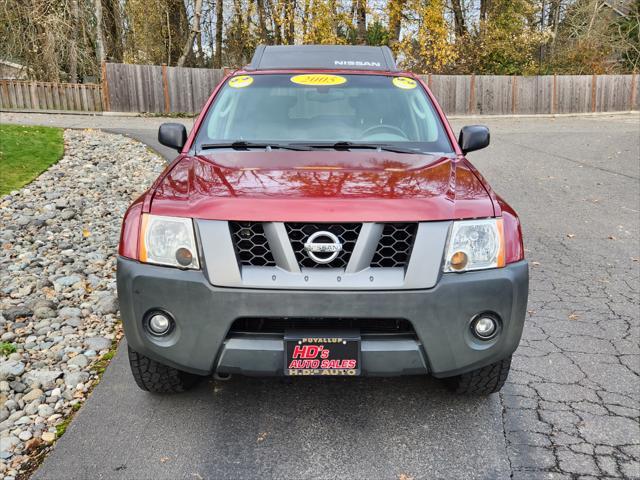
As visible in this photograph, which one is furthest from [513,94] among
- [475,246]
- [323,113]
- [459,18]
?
[475,246]

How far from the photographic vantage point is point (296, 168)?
121 inches

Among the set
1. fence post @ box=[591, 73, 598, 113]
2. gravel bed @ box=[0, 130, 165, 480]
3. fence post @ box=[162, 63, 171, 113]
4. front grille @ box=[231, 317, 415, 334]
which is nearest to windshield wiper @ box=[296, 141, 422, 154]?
front grille @ box=[231, 317, 415, 334]

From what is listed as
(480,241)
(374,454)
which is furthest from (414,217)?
(374,454)

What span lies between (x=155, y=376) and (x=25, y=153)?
384 inches

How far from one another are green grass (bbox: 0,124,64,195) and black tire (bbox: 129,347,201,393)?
6.50 m

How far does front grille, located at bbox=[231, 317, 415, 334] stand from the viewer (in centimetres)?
264

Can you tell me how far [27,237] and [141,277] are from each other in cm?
450

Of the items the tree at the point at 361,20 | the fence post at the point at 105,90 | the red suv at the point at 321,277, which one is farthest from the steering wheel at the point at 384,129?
the tree at the point at 361,20

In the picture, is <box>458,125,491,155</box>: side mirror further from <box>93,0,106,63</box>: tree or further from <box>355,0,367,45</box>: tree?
<box>355,0,367,45</box>: tree

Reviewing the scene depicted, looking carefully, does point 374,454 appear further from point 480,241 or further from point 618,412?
point 618,412

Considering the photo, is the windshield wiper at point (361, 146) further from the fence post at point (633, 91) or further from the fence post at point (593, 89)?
the fence post at point (633, 91)

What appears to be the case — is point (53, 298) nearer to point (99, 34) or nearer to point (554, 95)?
point (99, 34)

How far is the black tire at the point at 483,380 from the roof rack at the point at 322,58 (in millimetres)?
2545

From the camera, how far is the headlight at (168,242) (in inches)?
103
